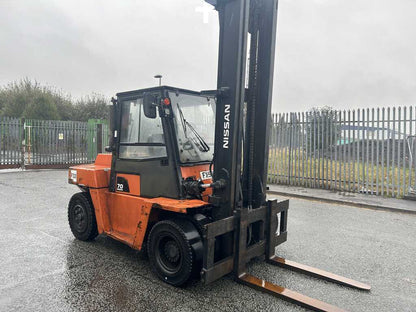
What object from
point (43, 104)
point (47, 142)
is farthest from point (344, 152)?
point (43, 104)

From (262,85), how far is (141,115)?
65.0 inches

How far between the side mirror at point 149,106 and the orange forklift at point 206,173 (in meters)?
0.01

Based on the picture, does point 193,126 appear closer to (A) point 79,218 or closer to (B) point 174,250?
(B) point 174,250

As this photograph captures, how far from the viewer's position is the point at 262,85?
13.3ft

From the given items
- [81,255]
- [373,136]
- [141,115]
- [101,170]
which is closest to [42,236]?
[81,255]

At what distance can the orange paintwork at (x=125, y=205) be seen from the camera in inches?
147

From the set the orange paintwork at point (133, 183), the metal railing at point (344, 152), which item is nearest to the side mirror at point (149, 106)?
the orange paintwork at point (133, 183)

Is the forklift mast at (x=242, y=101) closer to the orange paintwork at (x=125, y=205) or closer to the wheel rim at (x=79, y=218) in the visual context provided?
the orange paintwork at (x=125, y=205)

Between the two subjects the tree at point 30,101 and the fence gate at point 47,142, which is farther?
the tree at point 30,101

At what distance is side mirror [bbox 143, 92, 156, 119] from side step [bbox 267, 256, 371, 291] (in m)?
2.37

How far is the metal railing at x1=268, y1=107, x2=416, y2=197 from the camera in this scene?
9117 mm

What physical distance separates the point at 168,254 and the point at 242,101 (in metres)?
1.97

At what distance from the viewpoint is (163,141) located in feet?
12.8

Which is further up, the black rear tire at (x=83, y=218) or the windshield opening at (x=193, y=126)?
the windshield opening at (x=193, y=126)
